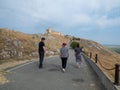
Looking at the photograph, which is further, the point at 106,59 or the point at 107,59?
the point at 107,59

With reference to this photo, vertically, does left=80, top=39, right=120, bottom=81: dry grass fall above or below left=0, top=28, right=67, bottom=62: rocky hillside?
below

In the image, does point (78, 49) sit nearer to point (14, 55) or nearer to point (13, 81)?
point (13, 81)

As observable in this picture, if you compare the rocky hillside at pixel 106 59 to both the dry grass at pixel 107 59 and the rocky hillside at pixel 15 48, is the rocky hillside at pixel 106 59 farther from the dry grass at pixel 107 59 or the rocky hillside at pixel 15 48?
the rocky hillside at pixel 15 48

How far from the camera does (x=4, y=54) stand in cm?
2973

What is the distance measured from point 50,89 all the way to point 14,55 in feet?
65.7

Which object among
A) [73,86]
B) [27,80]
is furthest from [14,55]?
[73,86]

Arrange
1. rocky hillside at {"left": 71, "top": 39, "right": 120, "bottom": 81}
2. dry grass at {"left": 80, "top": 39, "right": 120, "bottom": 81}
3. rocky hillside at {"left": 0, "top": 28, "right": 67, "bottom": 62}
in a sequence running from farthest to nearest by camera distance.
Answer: rocky hillside at {"left": 0, "top": 28, "right": 67, "bottom": 62} → rocky hillside at {"left": 71, "top": 39, "right": 120, "bottom": 81} → dry grass at {"left": 80, "top": 39, "right": 120, "bottom": 81}

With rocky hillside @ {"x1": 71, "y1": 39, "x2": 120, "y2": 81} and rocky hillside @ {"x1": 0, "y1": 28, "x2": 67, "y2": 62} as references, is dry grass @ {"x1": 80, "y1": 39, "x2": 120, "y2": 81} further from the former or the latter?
rocky hillside @ {"x1": 0, "y1": 28, "x2": 67, "y2": 62}

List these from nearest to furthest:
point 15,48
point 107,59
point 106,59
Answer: point 15,48
point 106,59
point 107,59

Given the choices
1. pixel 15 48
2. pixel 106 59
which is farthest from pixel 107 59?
pixel 15 48

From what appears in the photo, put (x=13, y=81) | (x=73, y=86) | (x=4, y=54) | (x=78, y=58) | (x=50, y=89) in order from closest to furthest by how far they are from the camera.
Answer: (x=50, y=89) → (x=73, y=86) → (x=13, y=81) → (x=78, y=58) → (x=4, y=54)

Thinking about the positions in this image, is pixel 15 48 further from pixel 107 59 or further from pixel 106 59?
pixel 107 59

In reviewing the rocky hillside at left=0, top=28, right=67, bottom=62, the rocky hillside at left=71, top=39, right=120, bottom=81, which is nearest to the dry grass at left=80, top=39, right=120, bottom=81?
the rocky hillside at left=71, top=39, right=120, bottom=81

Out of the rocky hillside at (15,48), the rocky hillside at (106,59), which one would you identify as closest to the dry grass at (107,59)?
the rocky hillside at (106,59)
